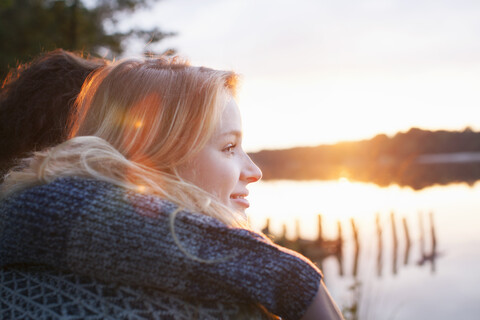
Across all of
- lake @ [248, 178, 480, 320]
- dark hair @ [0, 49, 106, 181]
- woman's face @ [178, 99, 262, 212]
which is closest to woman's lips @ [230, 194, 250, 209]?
woman's face @ [178, 99, 262, 212]

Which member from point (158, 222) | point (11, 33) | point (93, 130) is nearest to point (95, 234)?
point (158, 222)

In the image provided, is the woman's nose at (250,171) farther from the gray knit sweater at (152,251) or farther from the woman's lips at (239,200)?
the gray knit sweater at (152,251)

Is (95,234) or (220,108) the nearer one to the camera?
(95,234)

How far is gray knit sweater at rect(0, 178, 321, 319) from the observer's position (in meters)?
0.91

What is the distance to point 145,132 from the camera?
132 cm

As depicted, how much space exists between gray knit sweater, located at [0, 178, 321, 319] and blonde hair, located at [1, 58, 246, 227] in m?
0.09

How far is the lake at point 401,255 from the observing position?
476 inches

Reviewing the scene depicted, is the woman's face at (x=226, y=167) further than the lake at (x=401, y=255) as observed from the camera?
No

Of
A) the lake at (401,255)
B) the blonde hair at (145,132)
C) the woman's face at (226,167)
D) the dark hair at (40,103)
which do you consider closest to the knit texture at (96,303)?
the blonde hair at (145,132)

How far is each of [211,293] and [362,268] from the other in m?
18.8

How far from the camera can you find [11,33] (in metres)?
15.9

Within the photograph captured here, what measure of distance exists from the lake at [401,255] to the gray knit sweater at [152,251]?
3.01 m

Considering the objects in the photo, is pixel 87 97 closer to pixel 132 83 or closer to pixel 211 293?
pixel 132 83

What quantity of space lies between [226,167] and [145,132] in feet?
0.96
